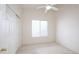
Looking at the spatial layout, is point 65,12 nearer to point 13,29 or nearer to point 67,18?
point 67,18

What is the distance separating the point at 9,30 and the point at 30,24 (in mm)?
377

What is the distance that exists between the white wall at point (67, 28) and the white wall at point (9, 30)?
77cm

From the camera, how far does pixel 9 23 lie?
1.50m

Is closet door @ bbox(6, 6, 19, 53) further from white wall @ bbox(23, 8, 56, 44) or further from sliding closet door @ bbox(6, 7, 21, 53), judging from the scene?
white wall @ bbox(23, 8, 56, 44)

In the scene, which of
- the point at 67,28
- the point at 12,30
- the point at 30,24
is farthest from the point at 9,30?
the point at 67,28

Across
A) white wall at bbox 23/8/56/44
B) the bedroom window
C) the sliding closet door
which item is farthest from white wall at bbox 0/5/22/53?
the bedroom window

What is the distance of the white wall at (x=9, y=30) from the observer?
4.37ft

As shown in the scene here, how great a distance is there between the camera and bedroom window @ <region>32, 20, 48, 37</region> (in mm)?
1737

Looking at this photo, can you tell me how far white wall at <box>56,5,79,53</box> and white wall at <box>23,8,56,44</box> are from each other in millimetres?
134

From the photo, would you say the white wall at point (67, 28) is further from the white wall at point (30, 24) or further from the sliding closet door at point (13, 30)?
the sliding closet door at point (13, 30)

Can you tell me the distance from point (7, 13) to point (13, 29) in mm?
307

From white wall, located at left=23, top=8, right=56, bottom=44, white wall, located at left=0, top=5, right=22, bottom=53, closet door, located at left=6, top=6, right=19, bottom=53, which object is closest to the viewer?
white wall, located at left=0, top=5, right=22, bottom=53

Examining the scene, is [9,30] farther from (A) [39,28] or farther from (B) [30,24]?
(A) [39,28]

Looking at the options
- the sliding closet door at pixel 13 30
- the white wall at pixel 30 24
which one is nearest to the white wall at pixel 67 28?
the white wall at pixel 30 24
